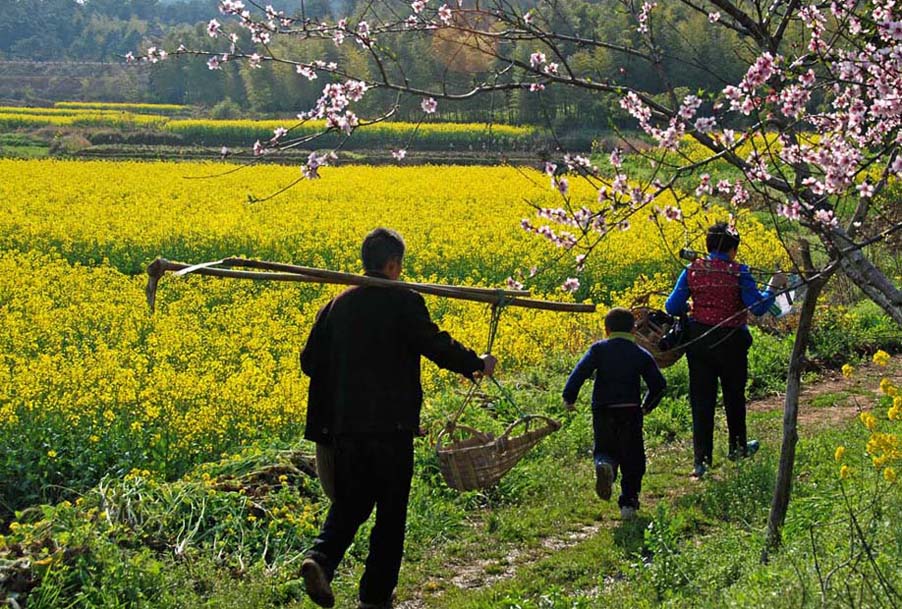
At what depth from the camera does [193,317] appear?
1377cm

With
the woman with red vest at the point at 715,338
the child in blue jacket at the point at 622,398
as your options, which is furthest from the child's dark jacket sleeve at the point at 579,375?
the woman with red vest at the point at 715,338

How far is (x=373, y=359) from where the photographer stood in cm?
516

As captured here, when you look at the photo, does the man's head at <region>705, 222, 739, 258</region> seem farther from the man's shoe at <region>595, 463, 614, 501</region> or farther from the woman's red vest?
the man's shoe at <region>595, 463, 614, 501</region>

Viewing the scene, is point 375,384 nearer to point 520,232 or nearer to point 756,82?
point 756,82

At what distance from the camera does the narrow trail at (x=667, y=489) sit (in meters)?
6.26

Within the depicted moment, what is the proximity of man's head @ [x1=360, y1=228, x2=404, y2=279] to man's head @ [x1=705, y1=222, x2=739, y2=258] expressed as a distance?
3.02 metres

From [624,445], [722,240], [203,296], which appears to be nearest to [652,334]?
[722,240]

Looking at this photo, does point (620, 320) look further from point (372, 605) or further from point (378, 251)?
point (372, 605)

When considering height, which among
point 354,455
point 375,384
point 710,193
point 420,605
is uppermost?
point 710,193

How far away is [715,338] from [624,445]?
1223 millimetres

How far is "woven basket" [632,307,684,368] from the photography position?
8.02 meters

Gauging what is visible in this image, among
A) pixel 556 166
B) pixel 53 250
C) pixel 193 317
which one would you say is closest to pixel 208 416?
pixel 556 166

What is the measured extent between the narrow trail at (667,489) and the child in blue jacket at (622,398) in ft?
1.18

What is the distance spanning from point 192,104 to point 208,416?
100251mm
